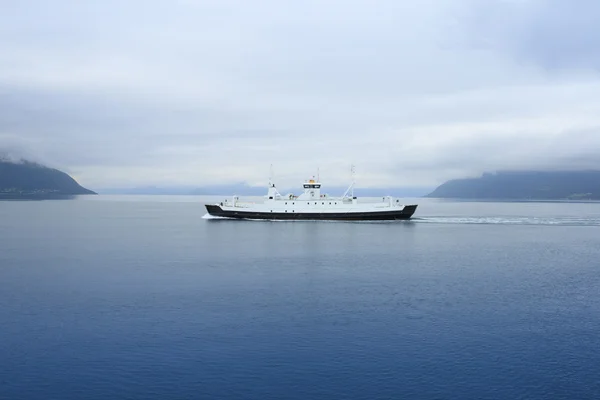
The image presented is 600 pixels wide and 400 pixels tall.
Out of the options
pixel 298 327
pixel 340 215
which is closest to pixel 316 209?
pixel 340 215

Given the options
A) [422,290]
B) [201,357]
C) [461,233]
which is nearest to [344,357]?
[201,357]

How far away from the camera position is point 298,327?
102ft

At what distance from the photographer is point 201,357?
25.6 meters

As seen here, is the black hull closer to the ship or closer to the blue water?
the ship

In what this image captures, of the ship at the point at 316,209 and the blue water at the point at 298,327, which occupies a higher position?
the ship at the point at 316,209

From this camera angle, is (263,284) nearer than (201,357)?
No

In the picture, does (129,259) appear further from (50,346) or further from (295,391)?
(295,391)

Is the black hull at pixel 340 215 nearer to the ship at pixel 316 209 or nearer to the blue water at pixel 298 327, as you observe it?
the ship at pixel 316 209

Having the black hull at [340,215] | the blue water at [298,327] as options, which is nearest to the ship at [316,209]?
the black hull at [340,215]

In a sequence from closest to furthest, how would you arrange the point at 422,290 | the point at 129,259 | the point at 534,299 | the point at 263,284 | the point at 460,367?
the point at 460,367
the point at 534,299
the point at 422,290
the point at 263,284
the point at 129,259

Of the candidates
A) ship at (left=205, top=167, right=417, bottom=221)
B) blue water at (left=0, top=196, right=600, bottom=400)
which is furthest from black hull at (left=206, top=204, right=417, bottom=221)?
blue water at (left=0, top=196, right=600, bottom=400)

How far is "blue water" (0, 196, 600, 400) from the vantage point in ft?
73.9

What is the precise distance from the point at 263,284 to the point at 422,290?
13.8 meters

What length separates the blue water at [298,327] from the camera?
22531 millimetres
